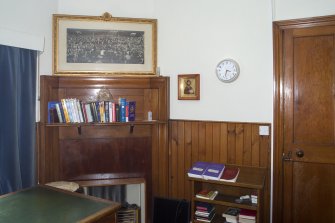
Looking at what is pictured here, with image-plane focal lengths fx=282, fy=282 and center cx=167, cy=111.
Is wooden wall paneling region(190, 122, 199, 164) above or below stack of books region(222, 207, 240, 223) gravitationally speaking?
above

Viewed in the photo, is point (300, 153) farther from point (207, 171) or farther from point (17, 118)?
point (17, 118)

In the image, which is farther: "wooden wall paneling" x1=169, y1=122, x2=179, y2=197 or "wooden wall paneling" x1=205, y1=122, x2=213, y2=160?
"wooden wall paneling" x1=169, y1=122, x2=179, y2=197

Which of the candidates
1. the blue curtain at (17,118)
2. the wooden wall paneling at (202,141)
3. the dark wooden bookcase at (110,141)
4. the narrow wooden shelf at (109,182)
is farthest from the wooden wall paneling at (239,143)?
the blue curtain at (17,118)

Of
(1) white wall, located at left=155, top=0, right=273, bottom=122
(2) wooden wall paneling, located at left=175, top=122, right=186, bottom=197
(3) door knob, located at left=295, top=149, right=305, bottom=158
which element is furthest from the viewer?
(2) wooden wall paneling, located at left=175, top=122, right=186, bottom=197

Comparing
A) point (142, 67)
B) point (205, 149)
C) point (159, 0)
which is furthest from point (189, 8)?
point (205, 149)

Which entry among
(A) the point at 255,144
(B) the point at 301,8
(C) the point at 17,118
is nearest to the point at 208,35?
(B) the point at 301,8

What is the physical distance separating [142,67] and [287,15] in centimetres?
149

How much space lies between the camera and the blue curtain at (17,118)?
2.36 meters

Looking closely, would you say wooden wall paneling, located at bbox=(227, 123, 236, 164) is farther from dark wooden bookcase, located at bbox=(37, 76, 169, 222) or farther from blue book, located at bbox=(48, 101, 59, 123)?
blue book, located at bbox=(48, 101, 59, 123)

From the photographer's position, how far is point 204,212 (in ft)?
8.24

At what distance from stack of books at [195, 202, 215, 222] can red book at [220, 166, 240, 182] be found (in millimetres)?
329

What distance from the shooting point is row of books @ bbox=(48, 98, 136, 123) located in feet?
9.00

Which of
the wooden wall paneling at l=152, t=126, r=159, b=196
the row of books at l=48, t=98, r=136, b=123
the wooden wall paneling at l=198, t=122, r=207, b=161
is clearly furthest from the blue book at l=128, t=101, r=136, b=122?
the wooden wall paneling at l=198, t=122, r=207, b=161

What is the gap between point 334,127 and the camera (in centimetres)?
245
